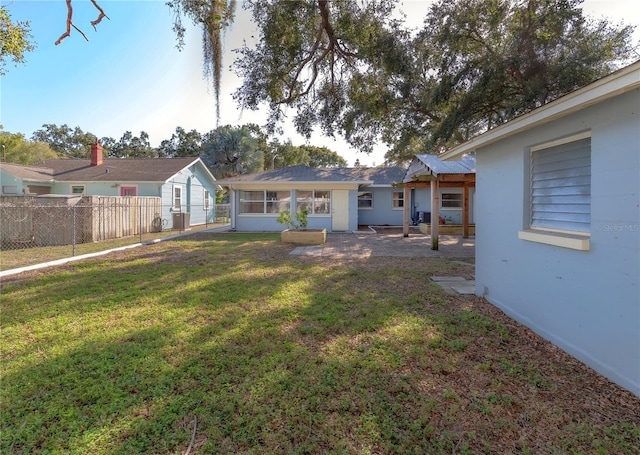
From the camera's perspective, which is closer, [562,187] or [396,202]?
[562,187]

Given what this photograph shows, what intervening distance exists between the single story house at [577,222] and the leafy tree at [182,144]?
46.7m

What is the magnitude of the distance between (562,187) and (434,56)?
465 inches

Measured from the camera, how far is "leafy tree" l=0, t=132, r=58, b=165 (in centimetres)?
3303

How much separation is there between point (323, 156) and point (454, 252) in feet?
159

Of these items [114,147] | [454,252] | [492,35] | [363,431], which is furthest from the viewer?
[114,147]

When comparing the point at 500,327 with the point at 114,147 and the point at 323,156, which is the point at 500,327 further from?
the point at 114,147

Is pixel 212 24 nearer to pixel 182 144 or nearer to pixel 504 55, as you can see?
pixel 504 55

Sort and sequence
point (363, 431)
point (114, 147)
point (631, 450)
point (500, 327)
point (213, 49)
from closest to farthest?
point (631, 450) → point (363, 431) → point (500, 327) → point (213, 49) → point (114, 147)

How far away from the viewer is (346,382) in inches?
112

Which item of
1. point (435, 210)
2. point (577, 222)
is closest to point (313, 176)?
point (435, 210)

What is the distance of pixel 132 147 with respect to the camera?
51.3 m

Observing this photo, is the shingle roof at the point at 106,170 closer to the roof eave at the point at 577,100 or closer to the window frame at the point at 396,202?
the window frame at the point at 396,202

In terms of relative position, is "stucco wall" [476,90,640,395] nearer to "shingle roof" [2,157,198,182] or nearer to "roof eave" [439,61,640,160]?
"roof eave" [439,61,640,160]

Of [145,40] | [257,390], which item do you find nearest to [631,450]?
[257,390]
